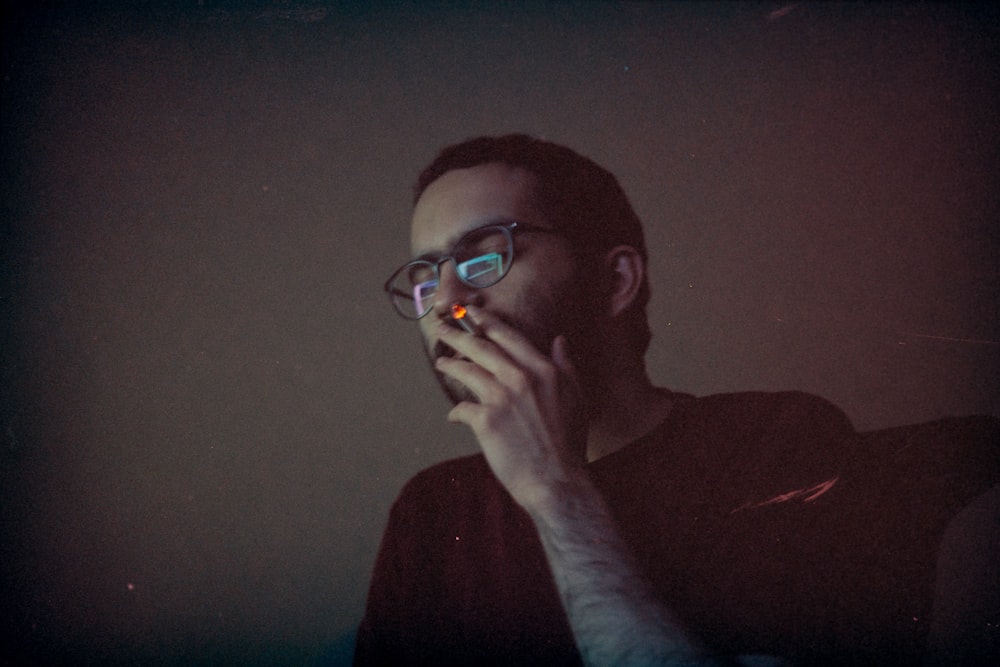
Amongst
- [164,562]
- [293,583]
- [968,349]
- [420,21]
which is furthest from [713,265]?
[164,562]

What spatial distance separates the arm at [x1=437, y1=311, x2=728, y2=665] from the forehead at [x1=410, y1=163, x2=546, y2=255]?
233 mm

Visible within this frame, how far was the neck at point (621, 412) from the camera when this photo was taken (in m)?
0.99

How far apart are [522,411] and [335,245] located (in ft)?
2.78

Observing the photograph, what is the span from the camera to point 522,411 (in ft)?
2.63

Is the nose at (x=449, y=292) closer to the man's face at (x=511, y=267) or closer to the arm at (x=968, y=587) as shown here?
the man's face at (x=511, y=267)

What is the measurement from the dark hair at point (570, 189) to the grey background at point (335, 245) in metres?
0.10

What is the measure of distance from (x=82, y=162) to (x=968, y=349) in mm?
2372

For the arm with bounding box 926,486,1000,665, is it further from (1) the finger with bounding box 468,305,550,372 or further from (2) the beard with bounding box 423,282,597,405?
(1) the finger with bounding box 468,305,550,372

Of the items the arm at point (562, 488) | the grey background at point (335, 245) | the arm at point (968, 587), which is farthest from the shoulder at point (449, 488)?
the arm at point (968, 587)

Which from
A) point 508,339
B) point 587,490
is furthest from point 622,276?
point 587,490

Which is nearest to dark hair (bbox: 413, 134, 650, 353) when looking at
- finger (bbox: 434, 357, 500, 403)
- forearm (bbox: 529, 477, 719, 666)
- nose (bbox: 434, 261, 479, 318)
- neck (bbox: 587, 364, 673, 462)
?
neck (bbox: 587, 364, 673, 462)

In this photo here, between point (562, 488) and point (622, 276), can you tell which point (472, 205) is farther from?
point (562, 488)

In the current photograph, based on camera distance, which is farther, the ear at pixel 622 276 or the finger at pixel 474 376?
the ear at pixel 622 276

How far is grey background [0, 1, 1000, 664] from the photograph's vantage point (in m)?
1.16
